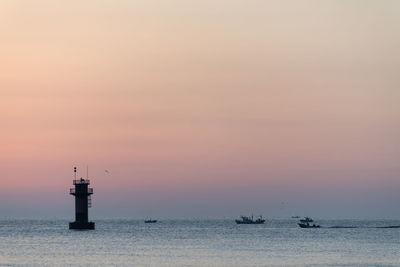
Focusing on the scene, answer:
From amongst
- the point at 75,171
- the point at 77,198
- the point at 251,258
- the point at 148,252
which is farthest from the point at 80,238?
the point at 251,258

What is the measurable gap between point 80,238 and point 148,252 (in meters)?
36.9

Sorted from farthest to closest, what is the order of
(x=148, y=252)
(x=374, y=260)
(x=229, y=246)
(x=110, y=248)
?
(x=229, y=246), (x=110, y=248), (x=148, y=252), (x=374, y=260)

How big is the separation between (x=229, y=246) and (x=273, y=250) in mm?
13008

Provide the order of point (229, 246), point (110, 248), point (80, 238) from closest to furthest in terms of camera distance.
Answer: point (110, 248)
point (229, 246)
point (80, 238)

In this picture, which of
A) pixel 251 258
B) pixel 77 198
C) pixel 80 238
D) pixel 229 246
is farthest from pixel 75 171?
pixel 251 258

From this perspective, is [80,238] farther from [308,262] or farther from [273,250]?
[308,262]

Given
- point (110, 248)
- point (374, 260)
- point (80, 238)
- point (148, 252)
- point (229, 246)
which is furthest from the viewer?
point (80, 238)

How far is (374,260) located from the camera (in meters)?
118

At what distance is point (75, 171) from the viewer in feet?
613

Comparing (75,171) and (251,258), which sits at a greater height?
(75,171)

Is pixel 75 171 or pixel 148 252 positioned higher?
pixel 75 171

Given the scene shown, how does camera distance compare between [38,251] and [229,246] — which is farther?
[229,246]

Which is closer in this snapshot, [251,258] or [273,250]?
[251,258]

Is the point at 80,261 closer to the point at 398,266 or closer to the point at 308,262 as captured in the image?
the point at 308,262
